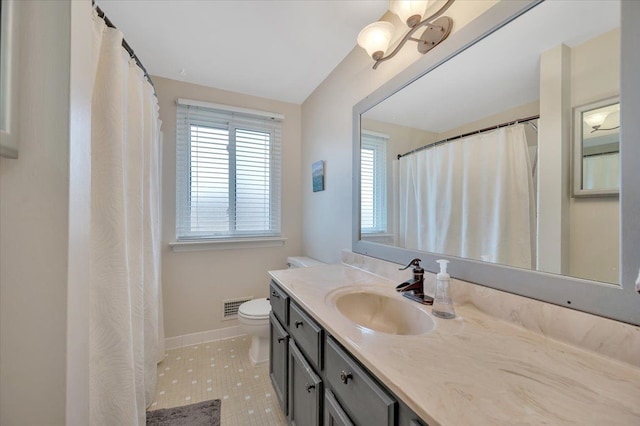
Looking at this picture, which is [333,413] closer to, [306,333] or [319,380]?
[319,380]

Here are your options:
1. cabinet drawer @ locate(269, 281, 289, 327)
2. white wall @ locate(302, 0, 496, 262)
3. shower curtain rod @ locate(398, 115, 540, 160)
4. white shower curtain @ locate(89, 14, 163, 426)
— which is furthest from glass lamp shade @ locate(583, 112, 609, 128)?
white shower curtain @ locate(89, 14, 163, 426)

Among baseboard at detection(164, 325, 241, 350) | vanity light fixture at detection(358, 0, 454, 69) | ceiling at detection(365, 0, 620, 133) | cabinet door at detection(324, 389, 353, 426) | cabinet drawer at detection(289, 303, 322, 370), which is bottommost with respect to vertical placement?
baseboard at detection(164, 325, 241, 350)

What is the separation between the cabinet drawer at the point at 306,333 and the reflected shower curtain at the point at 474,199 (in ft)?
2.14

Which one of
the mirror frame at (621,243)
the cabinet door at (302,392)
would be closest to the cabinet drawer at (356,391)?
the cabinet door at (302,392)

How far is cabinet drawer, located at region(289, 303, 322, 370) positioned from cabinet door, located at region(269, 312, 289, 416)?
14 centimetres

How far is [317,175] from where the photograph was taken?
2.18 metres

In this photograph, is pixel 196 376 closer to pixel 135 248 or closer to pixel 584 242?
pixel 135 248

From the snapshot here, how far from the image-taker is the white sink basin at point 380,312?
995mm

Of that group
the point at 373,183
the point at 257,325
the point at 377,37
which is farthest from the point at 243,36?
the point at 257,325

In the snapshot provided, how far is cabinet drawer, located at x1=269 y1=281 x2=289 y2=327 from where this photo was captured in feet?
4.03

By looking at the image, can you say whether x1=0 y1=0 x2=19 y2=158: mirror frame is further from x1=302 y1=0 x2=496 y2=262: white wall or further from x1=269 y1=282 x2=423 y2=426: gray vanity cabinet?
x1=302 y1=0 x2=496 y2=262: white wall

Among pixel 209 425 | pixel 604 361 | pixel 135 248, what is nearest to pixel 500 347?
pixel 604 361

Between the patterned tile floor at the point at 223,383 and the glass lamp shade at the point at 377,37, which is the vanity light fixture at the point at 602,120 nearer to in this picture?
the glass lamp shade at the point at 377,37

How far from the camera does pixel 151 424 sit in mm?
1351
